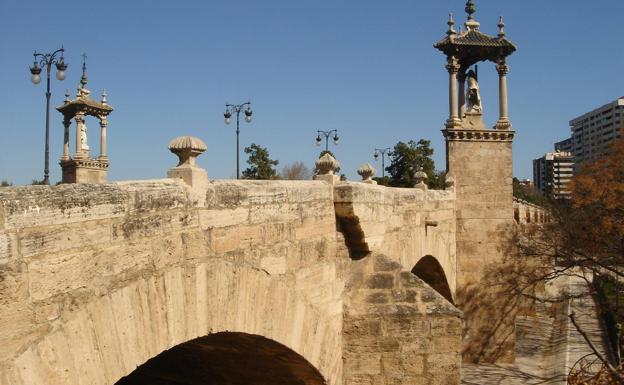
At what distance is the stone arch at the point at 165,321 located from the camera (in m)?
2.83

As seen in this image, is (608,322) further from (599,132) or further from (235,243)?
(599,132)

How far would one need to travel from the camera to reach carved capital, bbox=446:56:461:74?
56.4 feet

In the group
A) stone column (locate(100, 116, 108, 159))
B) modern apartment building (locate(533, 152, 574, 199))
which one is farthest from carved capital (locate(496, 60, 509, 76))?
modern apartment building (locate(533, 152, 574, 199))

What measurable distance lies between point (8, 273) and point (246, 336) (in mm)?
2592

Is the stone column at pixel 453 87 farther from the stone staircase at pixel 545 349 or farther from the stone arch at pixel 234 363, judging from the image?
the stone arch at pixel 234 363

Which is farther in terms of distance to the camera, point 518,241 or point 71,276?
point 518,241

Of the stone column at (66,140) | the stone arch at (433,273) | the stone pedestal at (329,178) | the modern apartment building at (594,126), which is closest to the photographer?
the stone pedestal at (329,178)

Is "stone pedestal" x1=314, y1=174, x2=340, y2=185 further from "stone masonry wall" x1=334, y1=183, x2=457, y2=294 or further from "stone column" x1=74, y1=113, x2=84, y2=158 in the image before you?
"stone column" x1=74, y1=113, x2=84, y2=158

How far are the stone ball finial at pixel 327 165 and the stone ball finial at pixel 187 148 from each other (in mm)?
2280

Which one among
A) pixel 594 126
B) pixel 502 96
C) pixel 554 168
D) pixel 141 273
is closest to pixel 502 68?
pixel 502 96

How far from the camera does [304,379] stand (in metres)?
5.87

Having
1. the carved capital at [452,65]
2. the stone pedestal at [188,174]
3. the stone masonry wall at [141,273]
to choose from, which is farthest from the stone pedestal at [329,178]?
the carved capital at [452,65]

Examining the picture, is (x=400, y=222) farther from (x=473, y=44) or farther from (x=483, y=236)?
(x=473, y=44)

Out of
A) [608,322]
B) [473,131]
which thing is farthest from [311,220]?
[608,322]
